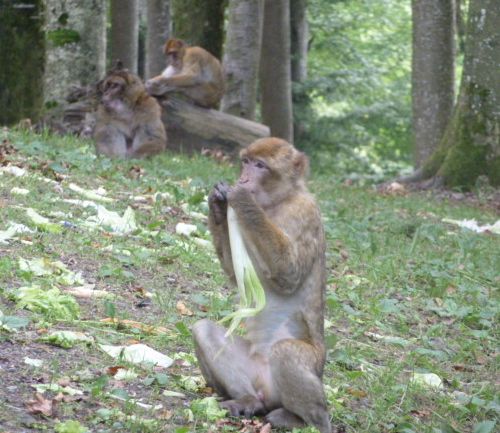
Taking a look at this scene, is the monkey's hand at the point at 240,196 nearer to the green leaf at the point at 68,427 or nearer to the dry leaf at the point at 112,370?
the dry leaf at the point at 112,370

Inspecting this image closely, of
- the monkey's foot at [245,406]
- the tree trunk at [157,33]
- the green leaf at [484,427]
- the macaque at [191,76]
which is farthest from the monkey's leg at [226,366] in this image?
the tree trunk at [157,33]

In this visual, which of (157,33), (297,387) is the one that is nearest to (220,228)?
(297,387)

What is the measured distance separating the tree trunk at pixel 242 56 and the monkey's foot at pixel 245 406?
1166 centimetres

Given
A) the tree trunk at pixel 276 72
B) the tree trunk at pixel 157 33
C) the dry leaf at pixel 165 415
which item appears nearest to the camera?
the dry leaf at pixel 165 415

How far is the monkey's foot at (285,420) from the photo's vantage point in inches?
196

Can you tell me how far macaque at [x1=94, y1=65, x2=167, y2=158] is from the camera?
42.7ft

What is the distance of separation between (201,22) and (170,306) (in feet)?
37.4

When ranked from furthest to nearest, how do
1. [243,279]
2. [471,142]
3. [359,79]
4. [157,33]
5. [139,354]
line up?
[359,79]
[157,33]
[471,142]
[139,354]
[243,279]

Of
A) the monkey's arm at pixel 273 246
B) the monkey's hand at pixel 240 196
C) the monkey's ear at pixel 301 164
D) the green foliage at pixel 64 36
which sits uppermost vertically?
the green foliage at pixel 64 36

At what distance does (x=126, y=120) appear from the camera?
13.4 m

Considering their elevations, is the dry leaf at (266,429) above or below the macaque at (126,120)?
below

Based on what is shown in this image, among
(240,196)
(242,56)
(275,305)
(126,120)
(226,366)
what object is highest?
(240,196)

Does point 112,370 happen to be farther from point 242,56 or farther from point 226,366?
point 242,56

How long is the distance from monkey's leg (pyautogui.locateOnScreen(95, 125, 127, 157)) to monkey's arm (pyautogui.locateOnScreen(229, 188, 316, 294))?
7.91 metres
